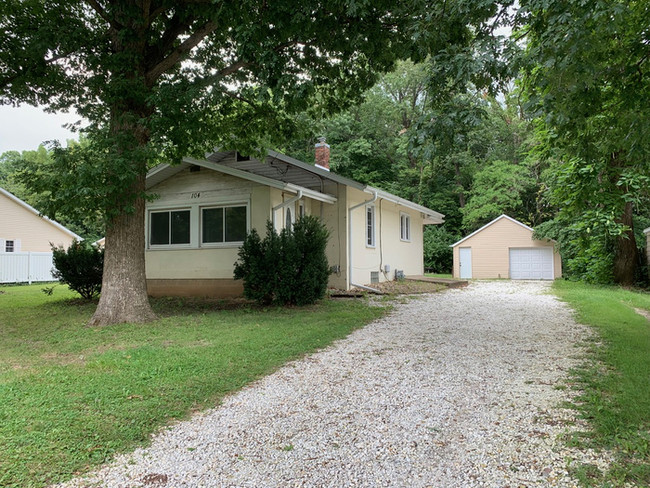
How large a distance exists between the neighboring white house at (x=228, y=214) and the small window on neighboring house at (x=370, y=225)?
42cm

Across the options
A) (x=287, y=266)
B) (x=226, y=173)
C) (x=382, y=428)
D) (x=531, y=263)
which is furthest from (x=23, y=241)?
(x=531, y=263)

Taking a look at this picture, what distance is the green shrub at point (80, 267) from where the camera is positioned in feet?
35.9

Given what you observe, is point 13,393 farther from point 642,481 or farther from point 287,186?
point 287,186

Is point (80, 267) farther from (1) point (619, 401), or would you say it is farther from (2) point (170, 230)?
(1) point (619, 401)

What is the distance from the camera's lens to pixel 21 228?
2205 centimetres

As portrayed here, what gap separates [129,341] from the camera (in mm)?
6270

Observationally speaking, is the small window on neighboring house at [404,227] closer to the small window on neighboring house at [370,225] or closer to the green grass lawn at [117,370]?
the small window on neighboring house at [370,225]

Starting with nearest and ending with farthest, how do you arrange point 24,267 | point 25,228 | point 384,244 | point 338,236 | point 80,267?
point 80,267
point 338,236
point 384,244
point 24,267
point 25,228

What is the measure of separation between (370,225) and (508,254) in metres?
12.3

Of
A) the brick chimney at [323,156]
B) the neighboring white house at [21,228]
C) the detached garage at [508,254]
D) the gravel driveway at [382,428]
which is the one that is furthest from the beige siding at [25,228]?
the detached garage at [508,254]

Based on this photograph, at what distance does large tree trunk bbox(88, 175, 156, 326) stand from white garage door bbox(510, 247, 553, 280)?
810 inches

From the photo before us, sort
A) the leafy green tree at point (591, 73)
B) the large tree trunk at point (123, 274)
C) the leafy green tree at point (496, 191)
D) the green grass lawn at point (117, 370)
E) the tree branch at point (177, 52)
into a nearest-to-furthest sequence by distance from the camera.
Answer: the green grass lawn at point (117, 370)
the leafy green tree at point (591, 73)
the large tree trunk at point (123, 274)
the tree branch at point (177, 52)
the leafy green tree at point (496, 191)

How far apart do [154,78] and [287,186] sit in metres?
3.63

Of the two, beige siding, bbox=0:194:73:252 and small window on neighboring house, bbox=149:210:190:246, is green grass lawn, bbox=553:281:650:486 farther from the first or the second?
beige siding, bbox=0:194:73:252
